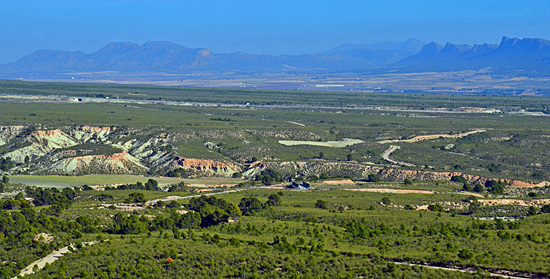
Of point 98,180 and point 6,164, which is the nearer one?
point 98,180

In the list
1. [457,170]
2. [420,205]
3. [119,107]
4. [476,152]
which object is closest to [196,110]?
[119,107]

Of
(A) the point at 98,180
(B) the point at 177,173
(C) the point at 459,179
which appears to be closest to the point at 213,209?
(A) the point at 98,180

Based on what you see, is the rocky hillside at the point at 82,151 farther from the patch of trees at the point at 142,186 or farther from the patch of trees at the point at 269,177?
the patch of trees at the point at 142,186

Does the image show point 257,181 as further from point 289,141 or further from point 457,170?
point 289,141

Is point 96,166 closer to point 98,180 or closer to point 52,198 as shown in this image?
point 98,180

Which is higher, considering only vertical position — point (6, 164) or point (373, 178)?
A: point (6, 164)

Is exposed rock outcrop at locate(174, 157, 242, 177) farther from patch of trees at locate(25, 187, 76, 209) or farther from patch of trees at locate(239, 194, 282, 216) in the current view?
patch of trees at locate(239, 194, 282, 216)

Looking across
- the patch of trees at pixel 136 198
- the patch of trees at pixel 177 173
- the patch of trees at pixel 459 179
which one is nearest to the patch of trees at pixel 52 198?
the patch of trees at pixel 136 198

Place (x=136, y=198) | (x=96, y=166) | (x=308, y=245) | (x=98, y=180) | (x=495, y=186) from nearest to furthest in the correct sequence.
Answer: (x=308, y=245)
(x=136, y=198)
(x=495, y=186)
(x=98, y=180)
(x=96, y=166)

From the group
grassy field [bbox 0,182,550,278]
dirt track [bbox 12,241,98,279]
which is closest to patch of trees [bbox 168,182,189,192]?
grassy field [bbox 0,182,550,278]
